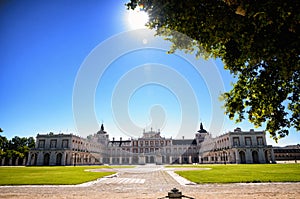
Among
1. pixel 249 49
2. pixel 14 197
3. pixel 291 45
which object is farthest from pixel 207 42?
pixel 14 197

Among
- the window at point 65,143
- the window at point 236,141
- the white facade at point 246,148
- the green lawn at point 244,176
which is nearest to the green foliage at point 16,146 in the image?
the window at point 65,143

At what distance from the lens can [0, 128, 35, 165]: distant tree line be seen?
5798cm

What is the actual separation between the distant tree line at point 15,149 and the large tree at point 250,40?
2570 inches

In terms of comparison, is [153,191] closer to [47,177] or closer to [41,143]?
[47,177]

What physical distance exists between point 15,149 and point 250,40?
79550mm

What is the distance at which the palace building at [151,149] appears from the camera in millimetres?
58219

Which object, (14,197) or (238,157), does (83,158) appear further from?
(14,197)

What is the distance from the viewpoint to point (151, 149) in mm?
87125

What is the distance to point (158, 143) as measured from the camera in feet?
291

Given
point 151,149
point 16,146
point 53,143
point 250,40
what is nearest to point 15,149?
point 16,146

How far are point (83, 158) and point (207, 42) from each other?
70415 millimetres

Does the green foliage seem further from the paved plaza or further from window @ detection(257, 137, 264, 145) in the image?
window @ detection(257, 137, 264, 145)

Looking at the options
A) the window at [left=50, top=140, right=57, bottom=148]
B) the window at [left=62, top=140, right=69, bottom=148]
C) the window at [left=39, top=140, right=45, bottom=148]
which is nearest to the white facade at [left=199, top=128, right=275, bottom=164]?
the window at [left=62, top=140, right=69, bottom=148]

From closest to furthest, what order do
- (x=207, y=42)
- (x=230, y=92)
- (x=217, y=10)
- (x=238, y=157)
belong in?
1. (x=217, y=10)
2. (x=207, y=42)
3. (x=230, y=92)
4. (x=238, y=157)
